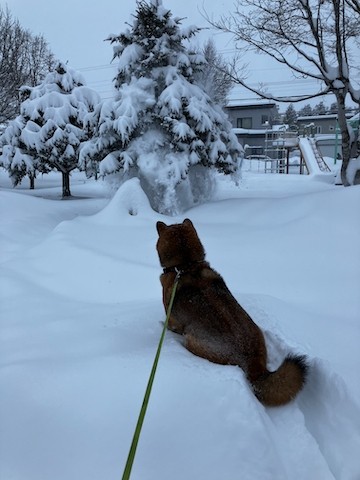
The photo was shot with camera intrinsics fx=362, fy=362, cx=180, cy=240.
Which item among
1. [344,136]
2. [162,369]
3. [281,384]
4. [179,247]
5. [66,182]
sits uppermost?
[344,136]

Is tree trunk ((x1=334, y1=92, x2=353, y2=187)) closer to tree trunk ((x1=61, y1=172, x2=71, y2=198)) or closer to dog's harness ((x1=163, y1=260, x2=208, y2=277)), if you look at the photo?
dog's harness ((x1=163, y1=260, x2=208, y2=277))

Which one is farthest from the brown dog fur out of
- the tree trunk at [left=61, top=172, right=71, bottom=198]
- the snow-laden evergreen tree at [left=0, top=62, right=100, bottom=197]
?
the tree trunk at [left=61, top=172, right=71, bottom=198]

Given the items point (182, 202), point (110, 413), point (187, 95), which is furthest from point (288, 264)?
point (187, 95)

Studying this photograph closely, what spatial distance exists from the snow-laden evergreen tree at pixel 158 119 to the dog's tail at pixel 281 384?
6224mm

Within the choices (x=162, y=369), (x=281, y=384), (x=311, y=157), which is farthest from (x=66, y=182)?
(x=311, y=157)

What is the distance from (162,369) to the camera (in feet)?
5.92

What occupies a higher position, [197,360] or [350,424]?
[197,360]

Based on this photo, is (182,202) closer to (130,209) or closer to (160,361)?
(130,209)

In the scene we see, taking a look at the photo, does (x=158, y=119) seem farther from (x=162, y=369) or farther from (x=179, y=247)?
(x=162, y=369)

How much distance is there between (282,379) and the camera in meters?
1.89

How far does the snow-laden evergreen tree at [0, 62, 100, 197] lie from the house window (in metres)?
26.7

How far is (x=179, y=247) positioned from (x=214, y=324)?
0.65 metres

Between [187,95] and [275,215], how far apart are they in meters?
3.65

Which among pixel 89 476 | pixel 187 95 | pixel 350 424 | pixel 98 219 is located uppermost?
pixel 187 95
